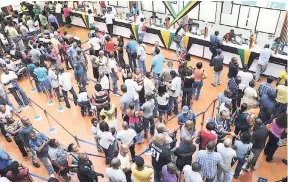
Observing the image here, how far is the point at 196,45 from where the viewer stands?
909cm

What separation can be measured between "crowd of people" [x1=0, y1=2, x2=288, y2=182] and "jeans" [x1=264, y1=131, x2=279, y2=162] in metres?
0.01

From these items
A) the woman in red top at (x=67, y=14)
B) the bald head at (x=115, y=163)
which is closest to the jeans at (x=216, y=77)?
the bald head at (x=115, y=163)

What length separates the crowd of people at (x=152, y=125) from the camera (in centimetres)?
403

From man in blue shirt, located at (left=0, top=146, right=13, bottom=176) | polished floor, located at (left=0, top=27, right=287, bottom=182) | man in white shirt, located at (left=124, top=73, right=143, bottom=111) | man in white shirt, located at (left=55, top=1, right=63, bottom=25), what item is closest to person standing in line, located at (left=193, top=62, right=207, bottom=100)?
polished floor, located at (left=0, top=27, right=287, bottom=182)

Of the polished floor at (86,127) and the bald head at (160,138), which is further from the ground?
the bald head at (160,138)

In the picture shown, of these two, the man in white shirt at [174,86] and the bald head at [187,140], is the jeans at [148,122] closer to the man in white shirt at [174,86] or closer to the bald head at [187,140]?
the man in white shirt at [174,86]

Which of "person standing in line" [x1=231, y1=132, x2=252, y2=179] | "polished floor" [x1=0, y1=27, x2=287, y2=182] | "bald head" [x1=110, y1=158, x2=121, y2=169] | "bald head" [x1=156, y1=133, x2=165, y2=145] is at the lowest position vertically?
"polished floor" [x1=0, y1=27, x2=287, y2=182]

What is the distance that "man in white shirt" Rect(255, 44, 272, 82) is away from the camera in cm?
719

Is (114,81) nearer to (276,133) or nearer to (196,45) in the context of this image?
(196,45)

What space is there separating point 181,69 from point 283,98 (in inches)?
96.9

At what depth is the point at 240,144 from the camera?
4242 millimetres

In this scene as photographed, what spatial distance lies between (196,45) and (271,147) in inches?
189

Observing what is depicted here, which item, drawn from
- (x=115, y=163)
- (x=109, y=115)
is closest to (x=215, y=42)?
(x=109, y=115)

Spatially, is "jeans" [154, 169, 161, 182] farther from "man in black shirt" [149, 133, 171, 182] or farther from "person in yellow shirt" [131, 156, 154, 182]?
"person in yellow shirt" [131, 156, 154, 182]
